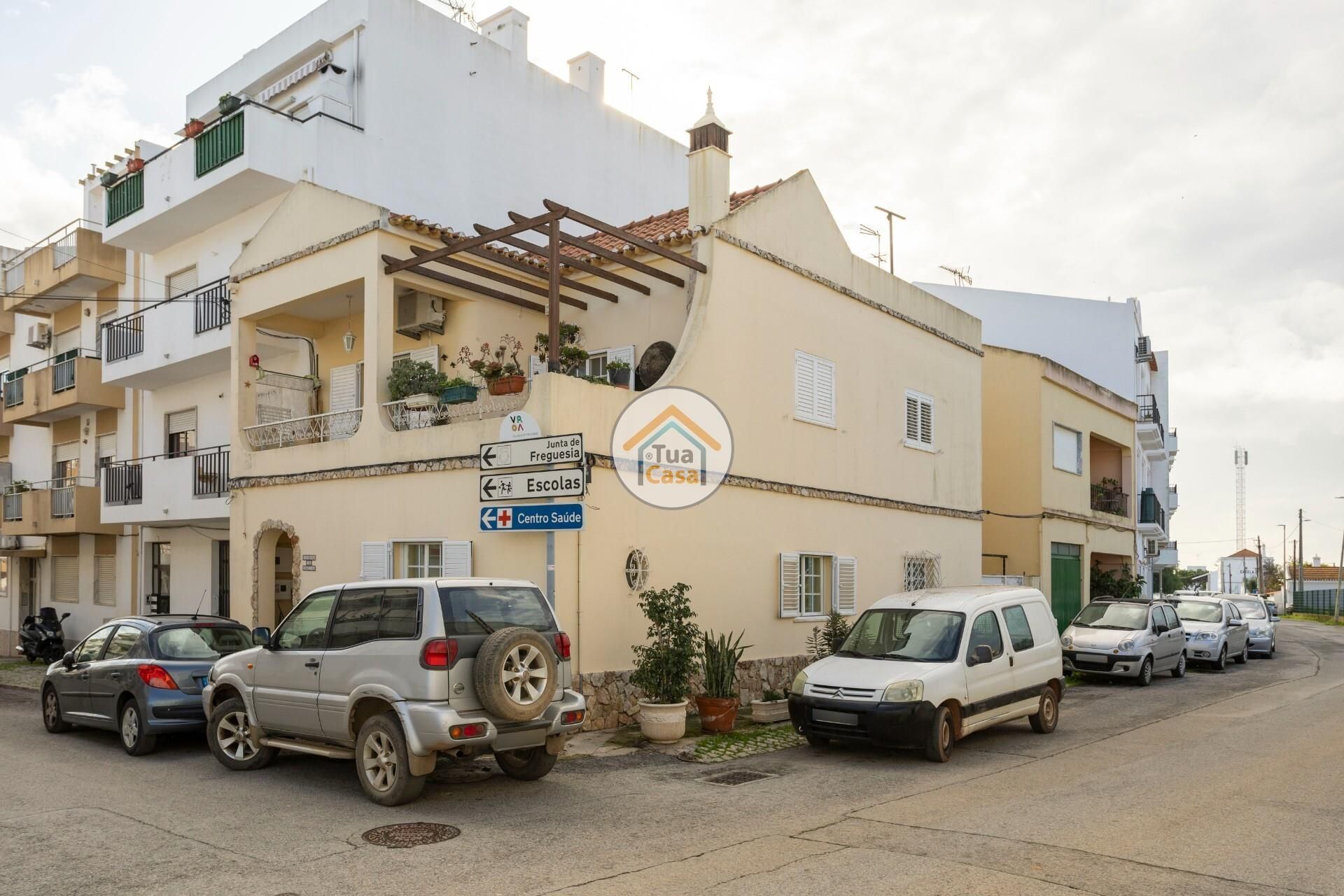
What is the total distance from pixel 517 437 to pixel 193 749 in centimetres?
493

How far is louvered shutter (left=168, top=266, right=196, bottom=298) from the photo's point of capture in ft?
70.4

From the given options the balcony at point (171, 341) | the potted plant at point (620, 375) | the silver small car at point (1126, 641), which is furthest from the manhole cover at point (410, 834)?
the silver small car at point (1126, 641)

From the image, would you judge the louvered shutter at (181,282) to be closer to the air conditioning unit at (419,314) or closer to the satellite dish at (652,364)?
the air conditioning unit at (419,314)

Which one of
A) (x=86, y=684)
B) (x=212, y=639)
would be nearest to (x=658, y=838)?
(x=212, y=639)

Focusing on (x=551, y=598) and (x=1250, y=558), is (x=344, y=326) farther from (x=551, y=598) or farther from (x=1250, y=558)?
(x=1250, y=558)

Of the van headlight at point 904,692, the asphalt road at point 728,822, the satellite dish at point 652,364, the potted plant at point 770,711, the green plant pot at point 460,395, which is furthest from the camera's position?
the satellite dish at point 652,364

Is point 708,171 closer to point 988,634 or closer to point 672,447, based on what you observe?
point 672,447

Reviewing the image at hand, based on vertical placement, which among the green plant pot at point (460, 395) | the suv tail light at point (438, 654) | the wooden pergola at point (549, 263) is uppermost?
the wooden pergola at point (549, 263)

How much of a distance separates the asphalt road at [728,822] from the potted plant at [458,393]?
5.13 metres

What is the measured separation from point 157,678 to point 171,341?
11.3 metres

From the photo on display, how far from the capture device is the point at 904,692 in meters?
10.7

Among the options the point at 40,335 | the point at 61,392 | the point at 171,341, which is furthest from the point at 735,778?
the point at 40,335

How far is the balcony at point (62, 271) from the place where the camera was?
2414 cm

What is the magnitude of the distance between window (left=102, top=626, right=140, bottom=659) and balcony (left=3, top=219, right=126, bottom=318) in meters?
14.7
